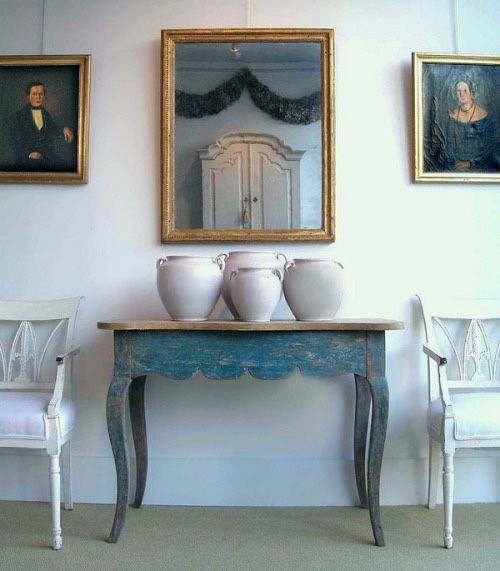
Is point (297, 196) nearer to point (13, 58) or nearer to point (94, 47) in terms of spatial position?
point (94, 47)

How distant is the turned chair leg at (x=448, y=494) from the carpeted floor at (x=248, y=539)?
0.13ft

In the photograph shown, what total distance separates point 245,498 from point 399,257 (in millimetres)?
1227

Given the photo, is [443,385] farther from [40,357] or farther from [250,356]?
[40,357]

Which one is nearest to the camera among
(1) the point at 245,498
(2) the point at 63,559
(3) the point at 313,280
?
(2) the point at 63,559

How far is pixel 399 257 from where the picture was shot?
2.61 meters

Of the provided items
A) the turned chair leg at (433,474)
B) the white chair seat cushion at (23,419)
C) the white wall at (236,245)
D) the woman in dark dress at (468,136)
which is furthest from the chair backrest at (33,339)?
the woman in dark dress at (468,136)

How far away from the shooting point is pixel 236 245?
2602 mm

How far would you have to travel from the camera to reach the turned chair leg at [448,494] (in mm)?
1998

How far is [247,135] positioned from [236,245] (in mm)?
478

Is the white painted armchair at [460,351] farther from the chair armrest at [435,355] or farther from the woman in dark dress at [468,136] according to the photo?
the woman in dark dress at [468,136]

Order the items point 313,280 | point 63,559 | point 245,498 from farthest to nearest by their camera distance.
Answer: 1. point 245,498
2. point 313,280
3. point 63,559

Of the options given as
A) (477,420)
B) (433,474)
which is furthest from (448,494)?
(433,474)

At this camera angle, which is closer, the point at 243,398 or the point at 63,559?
the point at 63,559

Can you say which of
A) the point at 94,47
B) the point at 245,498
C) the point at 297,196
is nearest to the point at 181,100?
the point at 94,47
